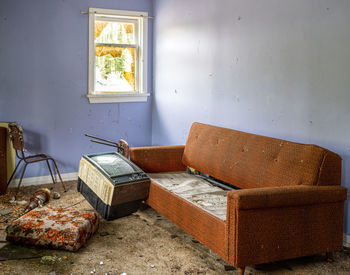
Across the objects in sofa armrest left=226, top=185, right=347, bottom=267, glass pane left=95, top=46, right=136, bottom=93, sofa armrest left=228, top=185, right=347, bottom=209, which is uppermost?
glass pane left=95, top=46, right=136, bottom=93

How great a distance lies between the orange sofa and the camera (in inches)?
111

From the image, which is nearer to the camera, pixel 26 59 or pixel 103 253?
pixel 103 253

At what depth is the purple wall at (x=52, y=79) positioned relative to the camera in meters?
5.06

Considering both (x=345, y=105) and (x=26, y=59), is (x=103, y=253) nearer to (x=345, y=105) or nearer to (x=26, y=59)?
(x=345, y=105)

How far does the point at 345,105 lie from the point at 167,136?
2.87 meters

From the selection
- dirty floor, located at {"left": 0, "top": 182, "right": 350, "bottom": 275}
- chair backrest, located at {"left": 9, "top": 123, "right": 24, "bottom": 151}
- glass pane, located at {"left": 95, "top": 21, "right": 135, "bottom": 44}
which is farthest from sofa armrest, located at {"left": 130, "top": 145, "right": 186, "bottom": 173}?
glass pane, located at {"left": 95, "top": 21, "right": 135, "bottom": 44}

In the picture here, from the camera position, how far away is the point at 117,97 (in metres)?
5.77

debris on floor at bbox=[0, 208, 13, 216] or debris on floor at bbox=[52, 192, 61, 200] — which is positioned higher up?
debris on floor at bbox=[52, 192, 61, 200]

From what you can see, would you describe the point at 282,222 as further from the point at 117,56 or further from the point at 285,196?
the point at 117,56

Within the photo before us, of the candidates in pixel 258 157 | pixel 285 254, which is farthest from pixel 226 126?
pixel 285 254

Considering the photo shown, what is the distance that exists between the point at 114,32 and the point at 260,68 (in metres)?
2.50

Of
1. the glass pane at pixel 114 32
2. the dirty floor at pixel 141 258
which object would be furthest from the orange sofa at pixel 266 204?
the glass pane at pixel 114 32

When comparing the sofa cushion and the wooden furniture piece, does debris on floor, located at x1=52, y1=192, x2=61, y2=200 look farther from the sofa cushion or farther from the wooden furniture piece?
the sofa cushion

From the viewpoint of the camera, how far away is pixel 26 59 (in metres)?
5.14
